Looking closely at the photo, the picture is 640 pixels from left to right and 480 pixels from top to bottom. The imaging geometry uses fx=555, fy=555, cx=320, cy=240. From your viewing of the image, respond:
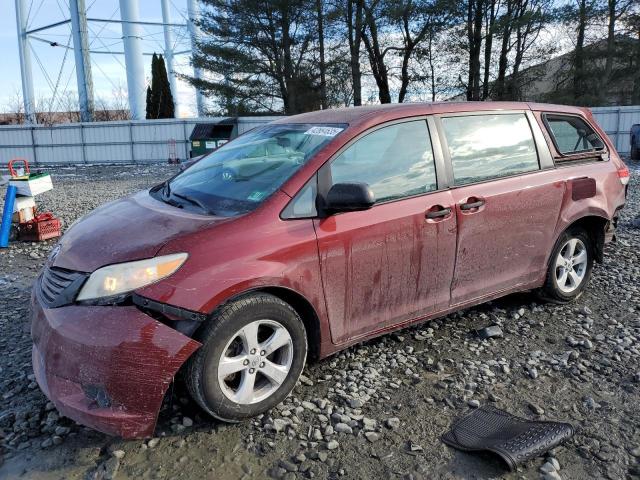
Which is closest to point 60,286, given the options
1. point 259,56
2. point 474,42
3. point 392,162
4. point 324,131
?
point 324,131

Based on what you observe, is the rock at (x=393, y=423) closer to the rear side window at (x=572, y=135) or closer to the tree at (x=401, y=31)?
the rear side window at (x=572, y=135)

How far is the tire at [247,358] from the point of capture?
2.82 meters

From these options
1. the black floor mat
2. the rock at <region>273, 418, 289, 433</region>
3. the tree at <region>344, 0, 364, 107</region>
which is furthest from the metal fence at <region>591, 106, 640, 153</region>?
the rock at <region>273, 418, 289, 433</region>

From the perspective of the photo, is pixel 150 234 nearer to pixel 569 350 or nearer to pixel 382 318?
pixel 382 318

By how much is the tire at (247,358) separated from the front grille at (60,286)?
0.69 metres

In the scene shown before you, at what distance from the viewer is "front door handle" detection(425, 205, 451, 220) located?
3.60 m

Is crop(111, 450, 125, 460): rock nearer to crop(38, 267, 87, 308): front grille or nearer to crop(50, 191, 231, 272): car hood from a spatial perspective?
crop(38, 267, 87, 308): front grille

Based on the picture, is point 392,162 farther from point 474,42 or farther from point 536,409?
point 474,42

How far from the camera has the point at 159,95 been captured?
3531 cm

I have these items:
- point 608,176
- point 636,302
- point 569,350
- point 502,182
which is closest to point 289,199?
point 502,182

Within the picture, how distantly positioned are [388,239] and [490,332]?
1330mm

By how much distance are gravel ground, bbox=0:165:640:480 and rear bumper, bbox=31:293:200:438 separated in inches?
10.1

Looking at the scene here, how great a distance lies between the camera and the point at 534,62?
28.0m

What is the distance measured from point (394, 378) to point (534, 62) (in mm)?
28265
